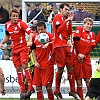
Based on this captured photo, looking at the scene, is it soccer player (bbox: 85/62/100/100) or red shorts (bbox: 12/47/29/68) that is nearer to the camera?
soccer player (bbox: 85/62/100/100)

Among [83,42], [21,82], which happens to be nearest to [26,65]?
[21,82]

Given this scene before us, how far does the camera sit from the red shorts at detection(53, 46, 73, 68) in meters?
13.4

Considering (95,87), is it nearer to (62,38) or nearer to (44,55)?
(44,55)

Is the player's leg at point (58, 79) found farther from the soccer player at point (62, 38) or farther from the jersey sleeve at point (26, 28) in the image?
the jersey sleeve at point (26, 28)

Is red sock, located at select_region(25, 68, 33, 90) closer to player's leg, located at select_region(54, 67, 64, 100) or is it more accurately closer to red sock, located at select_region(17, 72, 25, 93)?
red sock, located at select_region(17, 72, 25, 93)

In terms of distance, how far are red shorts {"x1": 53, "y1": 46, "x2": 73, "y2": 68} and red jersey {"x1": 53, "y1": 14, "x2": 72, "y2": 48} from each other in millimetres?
107

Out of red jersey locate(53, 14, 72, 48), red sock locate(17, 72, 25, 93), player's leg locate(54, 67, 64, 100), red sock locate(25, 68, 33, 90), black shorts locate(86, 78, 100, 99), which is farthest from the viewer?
red sock locate(17, 72, 25, 93)

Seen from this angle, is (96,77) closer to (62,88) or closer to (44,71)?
(44,71)

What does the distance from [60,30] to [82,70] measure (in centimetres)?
133

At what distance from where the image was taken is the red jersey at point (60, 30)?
13250mm

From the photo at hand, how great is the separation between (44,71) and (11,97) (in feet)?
9.43

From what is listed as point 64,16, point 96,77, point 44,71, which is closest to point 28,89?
point 44,71

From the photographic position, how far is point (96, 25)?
1597 cm

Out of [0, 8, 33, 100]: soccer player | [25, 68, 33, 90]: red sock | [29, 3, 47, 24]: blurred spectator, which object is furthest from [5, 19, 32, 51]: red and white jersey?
[29, 3, 47, 24]: blurred spectator
